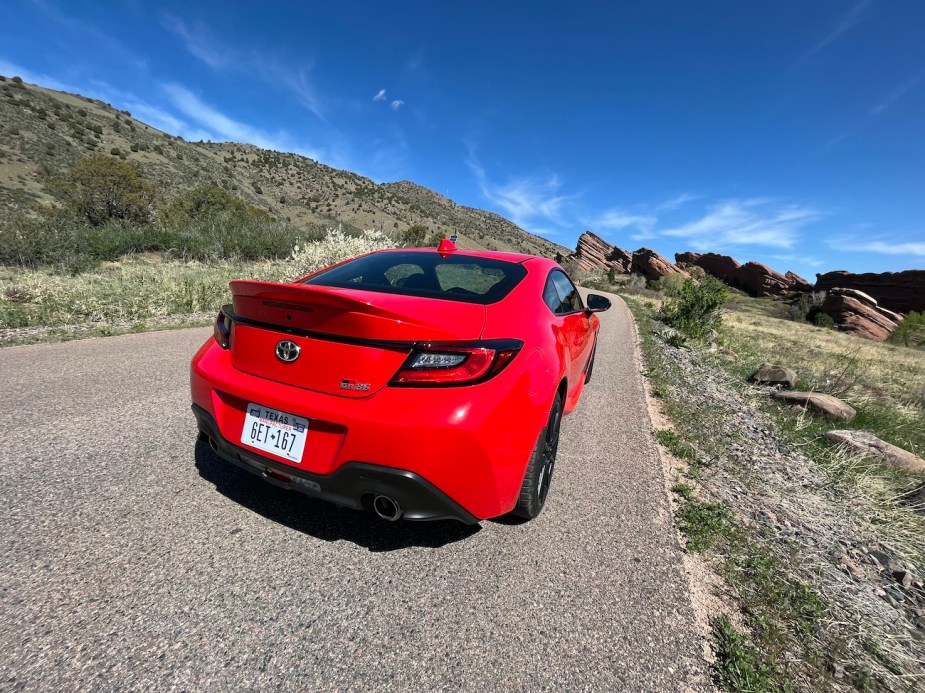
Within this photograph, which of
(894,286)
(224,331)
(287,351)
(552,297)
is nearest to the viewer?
(287,351)

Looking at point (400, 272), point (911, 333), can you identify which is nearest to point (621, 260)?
point (911, 333)

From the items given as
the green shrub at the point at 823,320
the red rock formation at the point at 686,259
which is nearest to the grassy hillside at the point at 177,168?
the red rock formation at the point at 686,259

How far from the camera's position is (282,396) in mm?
1813

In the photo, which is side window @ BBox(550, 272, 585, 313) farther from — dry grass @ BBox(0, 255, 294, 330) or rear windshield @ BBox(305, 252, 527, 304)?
dry grass @ BBox(0, 255, 294, 330)

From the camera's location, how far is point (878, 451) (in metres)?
4.27

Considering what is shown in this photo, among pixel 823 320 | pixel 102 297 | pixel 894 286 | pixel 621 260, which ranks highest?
pixel 894 286

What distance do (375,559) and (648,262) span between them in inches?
2916

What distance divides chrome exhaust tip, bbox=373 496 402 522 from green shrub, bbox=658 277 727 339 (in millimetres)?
11647

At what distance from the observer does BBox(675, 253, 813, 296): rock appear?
5847 cm

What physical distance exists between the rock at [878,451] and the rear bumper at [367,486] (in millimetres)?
4805

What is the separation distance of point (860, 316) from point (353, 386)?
159ft

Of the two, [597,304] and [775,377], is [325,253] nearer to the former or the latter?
[597,304]

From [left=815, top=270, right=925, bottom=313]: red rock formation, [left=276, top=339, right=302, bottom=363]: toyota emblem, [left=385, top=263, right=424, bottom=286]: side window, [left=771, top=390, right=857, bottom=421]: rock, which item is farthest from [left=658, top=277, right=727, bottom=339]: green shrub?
[left=815, top=270, right=925, bottom=313]: red rock formation

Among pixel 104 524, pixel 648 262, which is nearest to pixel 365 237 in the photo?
pixel 104 524
